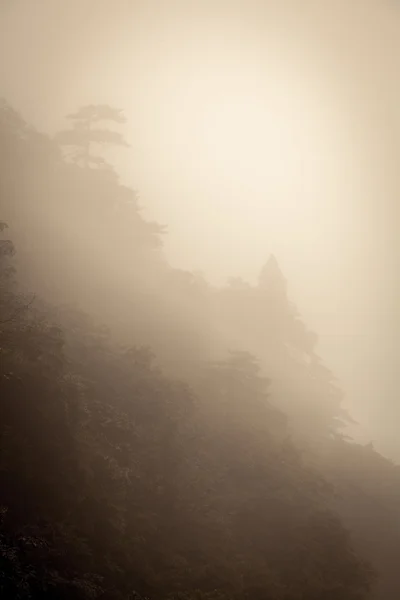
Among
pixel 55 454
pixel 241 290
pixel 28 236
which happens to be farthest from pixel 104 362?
pixel 241 290

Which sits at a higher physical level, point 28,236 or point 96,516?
point 28,236

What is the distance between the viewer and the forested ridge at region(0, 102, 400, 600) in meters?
14.0

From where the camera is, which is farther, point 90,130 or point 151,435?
point 90,130

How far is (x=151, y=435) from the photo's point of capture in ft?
65.0

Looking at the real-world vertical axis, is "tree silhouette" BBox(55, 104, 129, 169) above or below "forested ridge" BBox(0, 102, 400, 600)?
above

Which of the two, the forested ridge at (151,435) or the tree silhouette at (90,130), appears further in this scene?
the tree silhouette at (90,130)

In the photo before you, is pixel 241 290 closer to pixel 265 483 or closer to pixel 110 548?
pixel 265 483

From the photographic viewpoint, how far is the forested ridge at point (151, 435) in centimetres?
1398

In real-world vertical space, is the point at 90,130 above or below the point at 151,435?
above

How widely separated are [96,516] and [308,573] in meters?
9.60

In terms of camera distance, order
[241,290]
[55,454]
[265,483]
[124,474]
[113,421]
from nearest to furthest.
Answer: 1. [55,454]
2. [124,474]
3. [113,421]
4. [265,483]
5. [241,290]

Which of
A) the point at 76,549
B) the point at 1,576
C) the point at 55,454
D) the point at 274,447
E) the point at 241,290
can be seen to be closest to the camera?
the point at 1,576

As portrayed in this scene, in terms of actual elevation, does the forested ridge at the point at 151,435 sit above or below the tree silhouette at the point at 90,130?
below

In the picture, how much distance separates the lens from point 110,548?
14500mm
